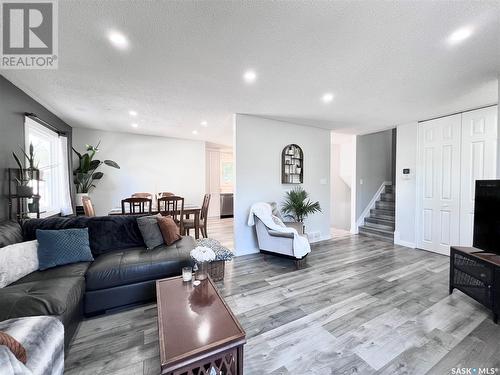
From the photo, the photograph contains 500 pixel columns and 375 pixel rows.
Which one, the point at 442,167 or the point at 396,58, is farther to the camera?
the point at 442,167

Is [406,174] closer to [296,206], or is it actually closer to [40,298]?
[296,206]

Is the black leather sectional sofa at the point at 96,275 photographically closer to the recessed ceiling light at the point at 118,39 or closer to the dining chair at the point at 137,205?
the dining chair at the point at 137,205

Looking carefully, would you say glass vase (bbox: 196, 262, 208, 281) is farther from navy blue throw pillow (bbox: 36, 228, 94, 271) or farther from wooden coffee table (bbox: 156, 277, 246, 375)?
navy blue throw pillow (bbox: 36, 228, 94, 271)

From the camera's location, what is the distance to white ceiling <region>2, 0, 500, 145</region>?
149 cm

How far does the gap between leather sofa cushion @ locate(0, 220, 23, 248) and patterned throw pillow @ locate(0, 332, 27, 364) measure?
5.09 feet

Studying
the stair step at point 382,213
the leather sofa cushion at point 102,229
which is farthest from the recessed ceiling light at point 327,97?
the stair step at point 382,213

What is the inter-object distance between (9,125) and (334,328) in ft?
14.3

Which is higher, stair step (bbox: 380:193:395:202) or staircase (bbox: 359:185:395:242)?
stair step (bbox: 380:193:395:202)

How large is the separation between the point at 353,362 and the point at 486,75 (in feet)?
10.9

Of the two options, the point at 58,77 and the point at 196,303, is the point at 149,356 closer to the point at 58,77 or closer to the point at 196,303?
the point at 196,303

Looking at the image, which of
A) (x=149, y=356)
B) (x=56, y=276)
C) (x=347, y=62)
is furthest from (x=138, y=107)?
(x=149, y=356)

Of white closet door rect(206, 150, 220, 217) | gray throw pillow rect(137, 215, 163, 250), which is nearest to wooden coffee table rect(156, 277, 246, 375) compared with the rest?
gray throw pillow rect(137, 215, 163, 250)

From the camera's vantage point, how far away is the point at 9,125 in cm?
258

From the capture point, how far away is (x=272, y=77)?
7.92 feet
